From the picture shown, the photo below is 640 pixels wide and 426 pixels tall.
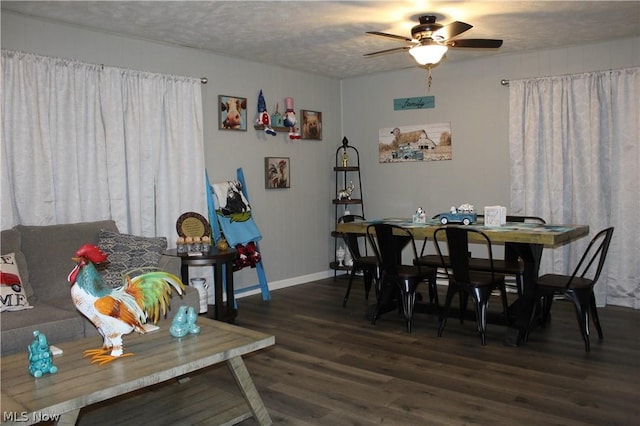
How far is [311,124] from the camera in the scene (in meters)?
6.56

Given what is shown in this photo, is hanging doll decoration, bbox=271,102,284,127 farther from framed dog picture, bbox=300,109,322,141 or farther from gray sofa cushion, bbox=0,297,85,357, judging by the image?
gray sofa cushion, bbox=0,297,85,357

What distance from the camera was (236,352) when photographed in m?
2.58

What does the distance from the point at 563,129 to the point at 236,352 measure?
164 inches

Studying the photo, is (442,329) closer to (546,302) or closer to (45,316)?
(546,302)

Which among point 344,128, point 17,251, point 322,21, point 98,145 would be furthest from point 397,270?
point 344,128

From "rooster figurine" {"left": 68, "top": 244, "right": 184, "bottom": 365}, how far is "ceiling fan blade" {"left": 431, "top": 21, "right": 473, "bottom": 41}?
258 cm

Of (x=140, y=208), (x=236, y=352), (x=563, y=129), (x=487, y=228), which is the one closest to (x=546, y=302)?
(x=487, y=228)

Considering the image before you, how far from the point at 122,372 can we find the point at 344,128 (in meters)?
5.17

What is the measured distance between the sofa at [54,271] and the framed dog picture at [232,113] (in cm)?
174

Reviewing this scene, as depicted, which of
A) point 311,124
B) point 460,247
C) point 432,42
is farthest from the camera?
point 311,124

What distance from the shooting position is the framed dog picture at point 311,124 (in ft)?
21.2

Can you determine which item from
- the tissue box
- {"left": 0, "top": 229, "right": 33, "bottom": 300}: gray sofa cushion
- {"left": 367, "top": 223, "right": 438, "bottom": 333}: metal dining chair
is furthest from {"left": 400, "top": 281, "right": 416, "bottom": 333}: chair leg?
{"left": 0, "top": 229, "right": 33, "bottom": 300}: gray sofa cushion

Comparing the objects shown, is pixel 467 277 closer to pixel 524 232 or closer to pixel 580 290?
pixel 524 232

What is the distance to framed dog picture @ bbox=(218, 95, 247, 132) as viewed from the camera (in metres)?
5.55
